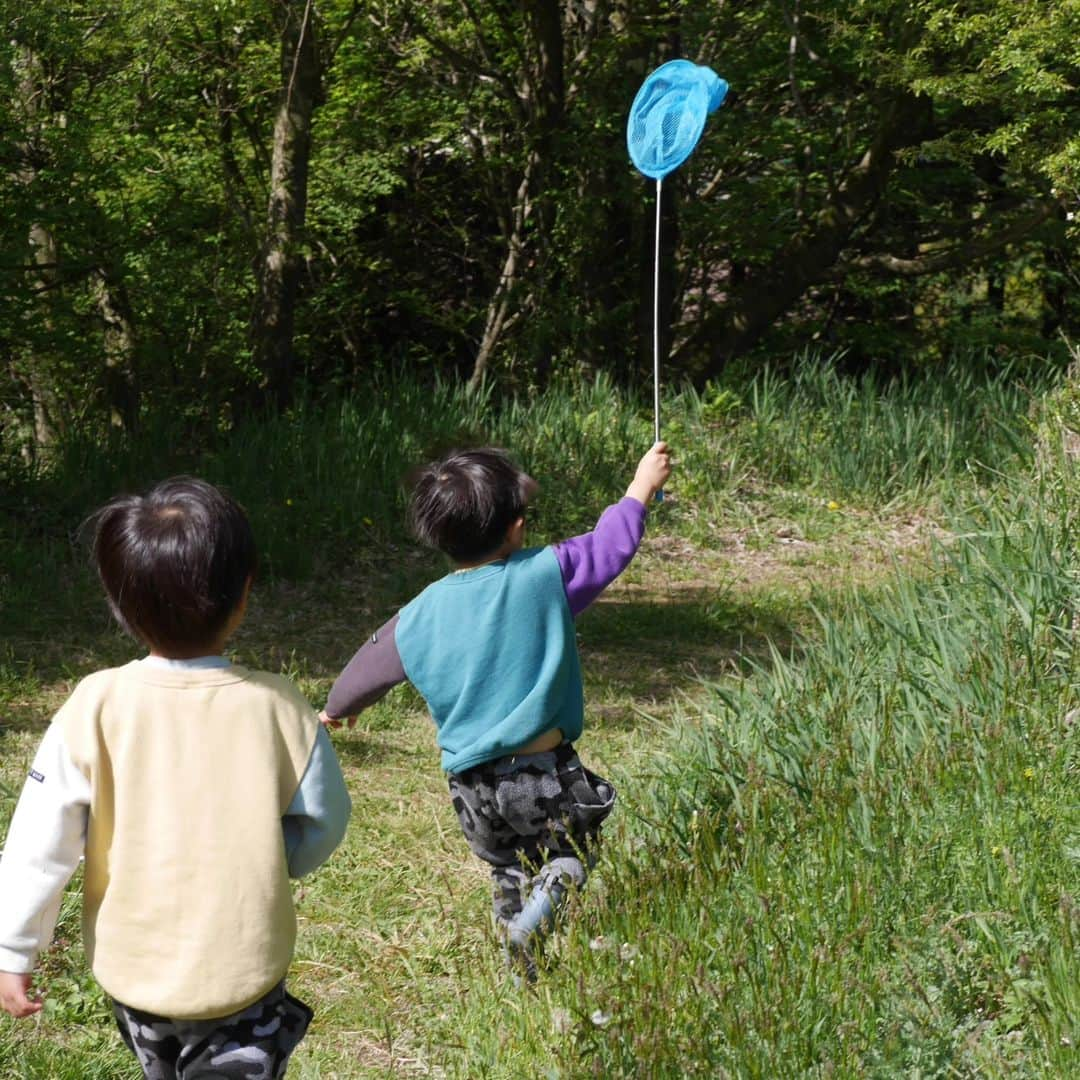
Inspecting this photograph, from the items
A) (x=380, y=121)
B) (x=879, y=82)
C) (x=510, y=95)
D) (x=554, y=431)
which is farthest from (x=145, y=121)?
(x=879, y=82)

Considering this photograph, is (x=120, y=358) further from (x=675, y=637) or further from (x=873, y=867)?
(x=873, y=867)

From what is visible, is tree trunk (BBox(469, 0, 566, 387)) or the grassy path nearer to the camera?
the grassy path

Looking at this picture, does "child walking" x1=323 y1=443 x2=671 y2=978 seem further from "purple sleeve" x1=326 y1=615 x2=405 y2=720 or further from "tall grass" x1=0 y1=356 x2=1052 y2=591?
"tall grass" x1=0 y1=356 x2=1052 y2=591

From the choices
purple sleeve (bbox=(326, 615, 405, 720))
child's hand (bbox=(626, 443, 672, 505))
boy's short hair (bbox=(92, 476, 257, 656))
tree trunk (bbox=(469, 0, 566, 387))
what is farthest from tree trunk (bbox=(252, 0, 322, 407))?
boy's short hair (bbox=(92, 476, 257, 656))

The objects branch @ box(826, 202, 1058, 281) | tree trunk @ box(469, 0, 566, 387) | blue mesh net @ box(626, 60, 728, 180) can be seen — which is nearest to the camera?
blue mesh net @ box(626, 60, 728, 180)

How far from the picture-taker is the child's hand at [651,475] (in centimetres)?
334

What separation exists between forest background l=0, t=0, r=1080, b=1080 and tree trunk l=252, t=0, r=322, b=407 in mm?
33

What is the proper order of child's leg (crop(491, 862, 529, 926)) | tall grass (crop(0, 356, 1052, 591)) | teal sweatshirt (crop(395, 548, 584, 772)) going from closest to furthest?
teal sweatshirt (crop(395, 548, 584, 772))
child's leg (crop(491, 862, 529, 926))
tall grass (crop(0, 356, 1052, 591))

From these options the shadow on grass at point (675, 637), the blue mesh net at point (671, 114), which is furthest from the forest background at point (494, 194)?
the blue mesh net at point (671, 114)

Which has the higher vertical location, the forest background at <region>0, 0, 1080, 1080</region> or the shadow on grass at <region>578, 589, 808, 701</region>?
the forest background at <region>0, 0, 1080, 1080</region>

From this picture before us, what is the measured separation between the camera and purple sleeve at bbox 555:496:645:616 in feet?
10.4

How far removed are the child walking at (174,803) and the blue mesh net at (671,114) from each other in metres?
2.46

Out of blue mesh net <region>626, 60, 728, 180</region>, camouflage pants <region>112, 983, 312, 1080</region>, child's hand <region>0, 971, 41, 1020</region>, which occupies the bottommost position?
camouflage pants <region>112, 983, 312, 1080</region>

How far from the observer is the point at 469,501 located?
3.12m
